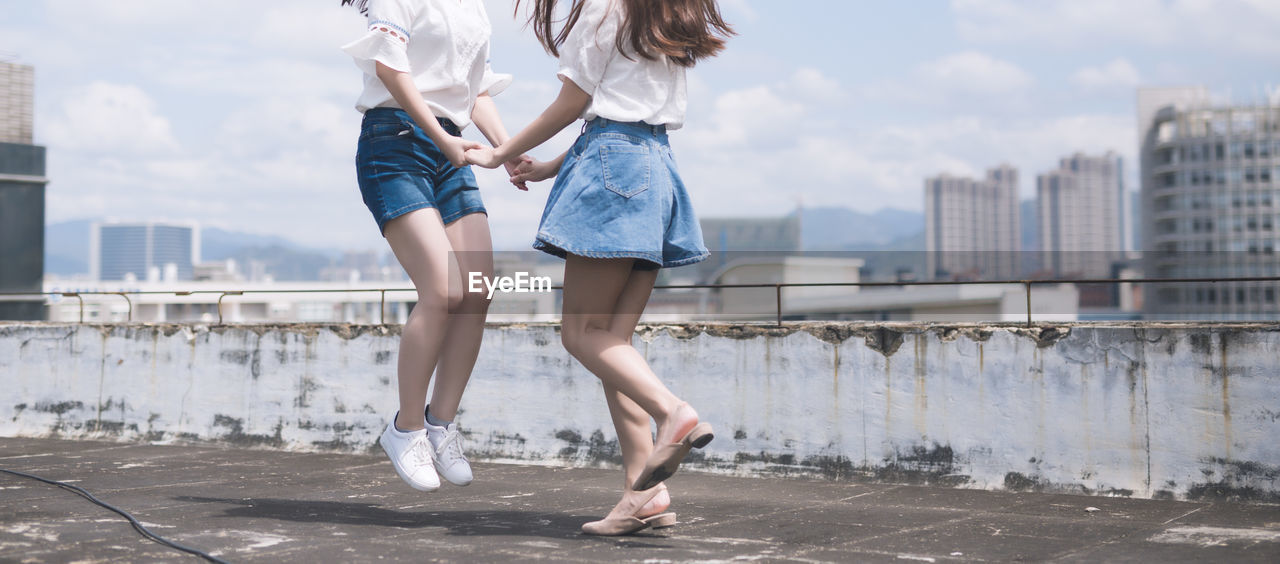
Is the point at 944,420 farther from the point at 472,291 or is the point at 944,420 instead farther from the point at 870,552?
the point at 472,291

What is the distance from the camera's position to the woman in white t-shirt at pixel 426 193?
318cm

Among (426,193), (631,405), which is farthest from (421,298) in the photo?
(631,405)

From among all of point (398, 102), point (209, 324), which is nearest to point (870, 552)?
point (398, 102)

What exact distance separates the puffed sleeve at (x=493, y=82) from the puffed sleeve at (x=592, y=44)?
66 centimetres

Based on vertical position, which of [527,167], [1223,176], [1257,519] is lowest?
[1257,519]

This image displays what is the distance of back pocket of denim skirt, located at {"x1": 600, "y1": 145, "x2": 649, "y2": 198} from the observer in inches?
113

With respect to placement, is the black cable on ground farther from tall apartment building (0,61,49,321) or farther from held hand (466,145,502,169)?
tall apartment building (0,61,49,321)

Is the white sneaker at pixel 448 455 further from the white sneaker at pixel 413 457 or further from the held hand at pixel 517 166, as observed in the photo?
the held hand at pixel 517 166

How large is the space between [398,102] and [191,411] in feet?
11.6

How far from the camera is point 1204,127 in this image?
11381 cm

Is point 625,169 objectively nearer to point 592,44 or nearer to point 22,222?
point 592,44

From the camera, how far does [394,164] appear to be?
10.7ft

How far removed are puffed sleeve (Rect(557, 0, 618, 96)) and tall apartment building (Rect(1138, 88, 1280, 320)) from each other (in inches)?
4430

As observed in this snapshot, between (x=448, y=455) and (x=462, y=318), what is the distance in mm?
448
